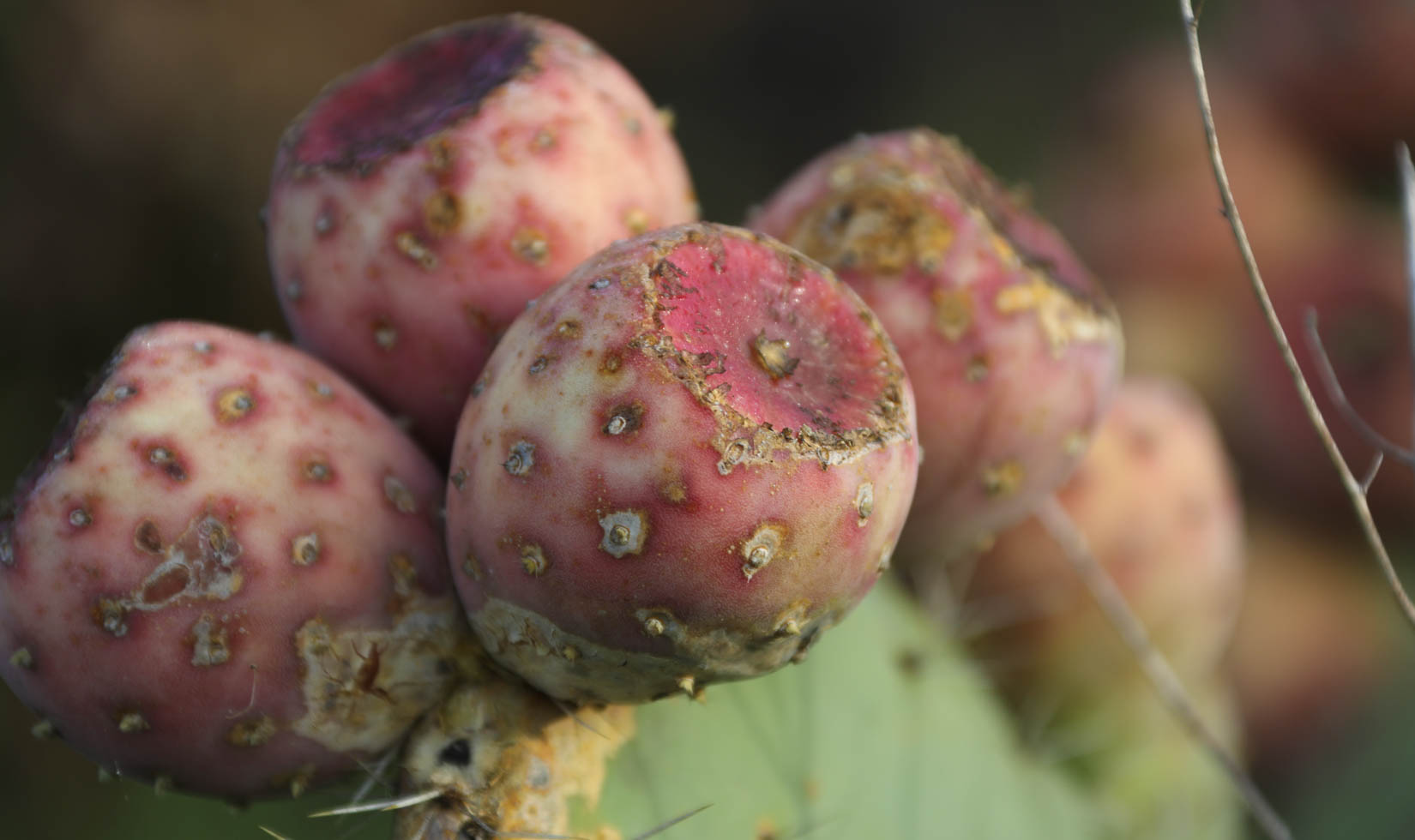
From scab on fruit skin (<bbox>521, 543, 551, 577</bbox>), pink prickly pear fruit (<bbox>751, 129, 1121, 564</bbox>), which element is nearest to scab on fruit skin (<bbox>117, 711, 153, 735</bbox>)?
scab on fruit skin (<bbox>521, 543, 551, 577</bbox>)

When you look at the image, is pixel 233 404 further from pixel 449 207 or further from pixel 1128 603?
pixel 1128 603

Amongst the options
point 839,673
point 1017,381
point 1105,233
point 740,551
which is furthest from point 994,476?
point 1105,233

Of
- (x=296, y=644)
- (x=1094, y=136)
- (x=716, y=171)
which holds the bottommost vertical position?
(x=716, y=171)

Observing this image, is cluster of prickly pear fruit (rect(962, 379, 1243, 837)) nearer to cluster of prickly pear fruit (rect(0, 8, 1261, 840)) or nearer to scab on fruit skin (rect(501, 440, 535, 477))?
cluster of prickly pear fruit (rect(0, 8, 1261, 840))

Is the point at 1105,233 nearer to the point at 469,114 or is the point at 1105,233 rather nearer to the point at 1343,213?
the point at 1343,213

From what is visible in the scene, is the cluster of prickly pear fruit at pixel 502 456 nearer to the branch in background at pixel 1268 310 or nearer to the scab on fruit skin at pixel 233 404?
the scab on fruit skin at pixel 233 404
